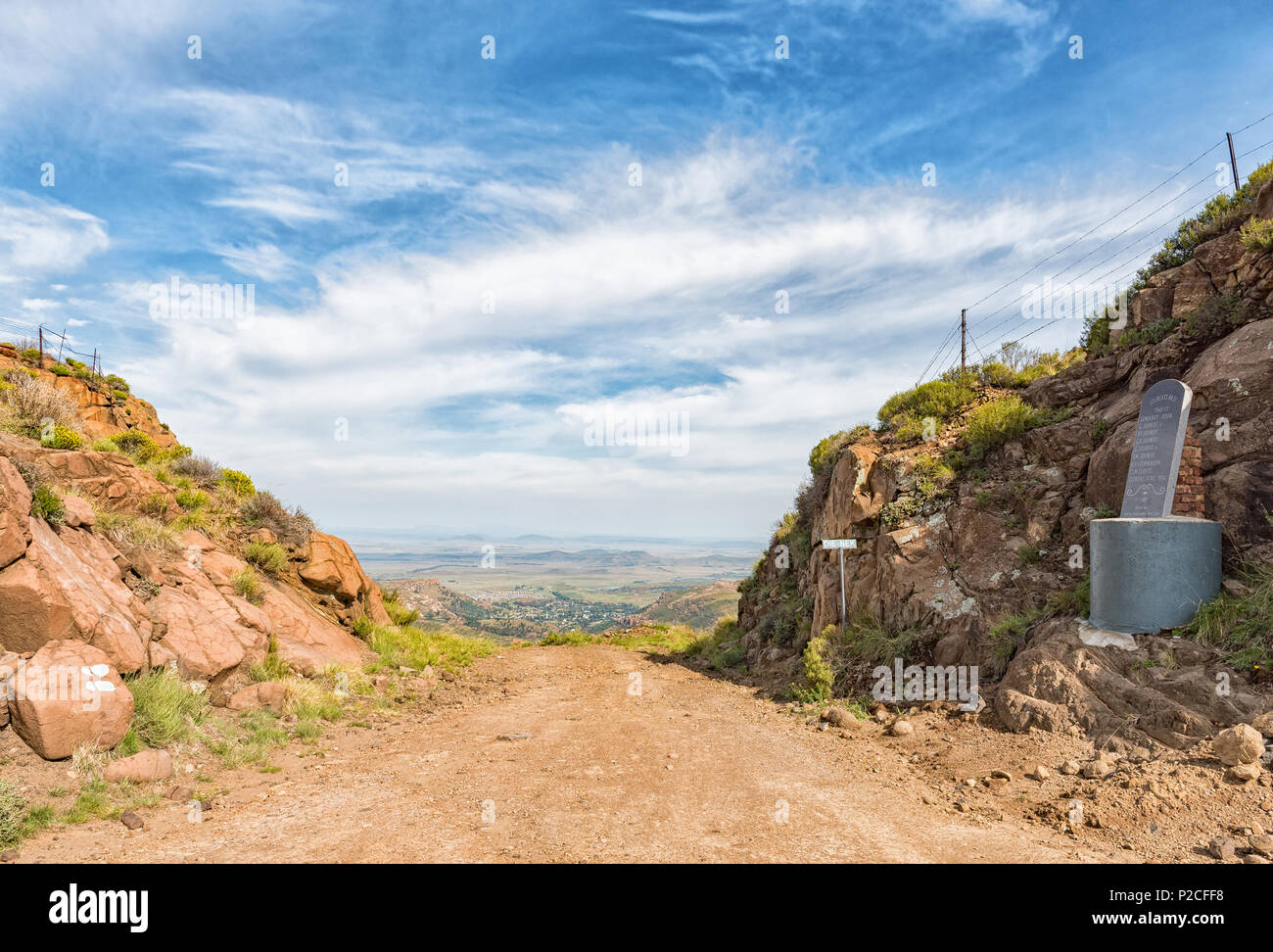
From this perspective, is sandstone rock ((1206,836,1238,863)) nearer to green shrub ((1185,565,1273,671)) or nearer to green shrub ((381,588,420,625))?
→ green shrub ((1185,565,1273,671))

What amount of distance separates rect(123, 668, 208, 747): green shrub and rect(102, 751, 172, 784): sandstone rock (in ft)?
1.53

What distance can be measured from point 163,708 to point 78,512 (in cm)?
424

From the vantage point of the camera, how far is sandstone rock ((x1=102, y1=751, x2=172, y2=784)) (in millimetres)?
6836

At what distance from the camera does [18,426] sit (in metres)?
12.6

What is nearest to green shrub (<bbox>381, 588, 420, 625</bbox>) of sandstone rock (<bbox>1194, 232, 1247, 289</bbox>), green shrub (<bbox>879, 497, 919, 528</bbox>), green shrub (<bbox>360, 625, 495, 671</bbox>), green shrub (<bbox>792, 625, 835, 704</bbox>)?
Result: green shrub (<bbox>360, 625, 495, 671</bbox>)

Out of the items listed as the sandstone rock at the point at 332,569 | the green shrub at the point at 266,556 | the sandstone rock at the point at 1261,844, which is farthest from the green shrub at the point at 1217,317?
the green shrub at the point at 266,556

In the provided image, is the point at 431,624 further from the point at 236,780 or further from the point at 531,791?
the point at 531,791

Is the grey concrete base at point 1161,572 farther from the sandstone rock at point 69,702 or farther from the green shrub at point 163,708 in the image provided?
the sandstone rock at point 69,702

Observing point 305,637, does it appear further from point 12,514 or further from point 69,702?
point 69,702

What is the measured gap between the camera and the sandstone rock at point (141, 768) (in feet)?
22.4

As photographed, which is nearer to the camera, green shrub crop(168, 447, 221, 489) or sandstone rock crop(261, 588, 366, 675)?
sandstone rock crop(261, 588, 366, 675)

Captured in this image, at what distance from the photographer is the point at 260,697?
9938 mm

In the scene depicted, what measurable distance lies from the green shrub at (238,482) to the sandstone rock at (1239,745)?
60.8ft

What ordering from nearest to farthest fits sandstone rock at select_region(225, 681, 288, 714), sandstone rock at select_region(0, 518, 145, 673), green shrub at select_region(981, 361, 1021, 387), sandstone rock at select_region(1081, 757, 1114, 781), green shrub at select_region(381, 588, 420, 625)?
sandstone rock at select_region(1081, 757, 1114, 781), sandstone rock at select_region(0, 518, 145, 673), sandstone rock at select_region(225, 681, 288, 714), green shrub at select_region(981, 361, 1021, 387), green shrub at select_region(381, 588, 420, 625)
